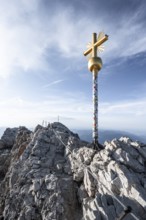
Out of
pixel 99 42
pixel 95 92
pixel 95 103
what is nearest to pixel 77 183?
pixel 95 103

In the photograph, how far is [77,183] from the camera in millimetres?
27391

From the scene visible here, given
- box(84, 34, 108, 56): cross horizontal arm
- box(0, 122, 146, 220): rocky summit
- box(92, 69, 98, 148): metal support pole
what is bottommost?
box(0, 122, 146, 220): rocky summit

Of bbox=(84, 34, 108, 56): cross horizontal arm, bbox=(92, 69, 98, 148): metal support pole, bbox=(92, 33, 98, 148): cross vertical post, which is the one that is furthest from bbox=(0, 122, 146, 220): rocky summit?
bbox=(84, 34, 108, 56): cross horizontal arm

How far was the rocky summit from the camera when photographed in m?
20.0

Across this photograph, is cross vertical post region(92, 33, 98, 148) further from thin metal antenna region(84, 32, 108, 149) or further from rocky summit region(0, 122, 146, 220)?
rocky summit region(0, 122, 146, 220)

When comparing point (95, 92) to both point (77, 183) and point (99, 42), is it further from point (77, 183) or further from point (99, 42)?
point (77, 183)

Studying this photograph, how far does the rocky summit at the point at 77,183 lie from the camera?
20031 mm

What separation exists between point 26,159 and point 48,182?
9223 mm

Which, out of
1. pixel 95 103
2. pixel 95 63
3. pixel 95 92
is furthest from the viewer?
pixel 95 92

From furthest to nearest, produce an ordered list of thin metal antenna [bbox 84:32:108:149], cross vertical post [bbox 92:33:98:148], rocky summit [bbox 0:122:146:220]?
cross vertical post [bbox 92:33:98:148], thin metal antenna [bbox 84:32:108:149], rocky summit [bbox 0:122:146:220]

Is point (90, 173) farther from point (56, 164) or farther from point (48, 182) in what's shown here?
point (56, 164)

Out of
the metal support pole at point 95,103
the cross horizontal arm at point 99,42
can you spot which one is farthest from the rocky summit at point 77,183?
the cross horizontal arm at point 99,42

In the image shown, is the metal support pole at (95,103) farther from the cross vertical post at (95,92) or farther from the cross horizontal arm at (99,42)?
the cross horizontal arm at (99,42)

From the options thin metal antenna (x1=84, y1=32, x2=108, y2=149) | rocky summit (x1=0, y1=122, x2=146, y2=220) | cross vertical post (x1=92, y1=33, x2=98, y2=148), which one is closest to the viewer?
rocky summit (x1=0, y1=122, x2=146, y2=220)
